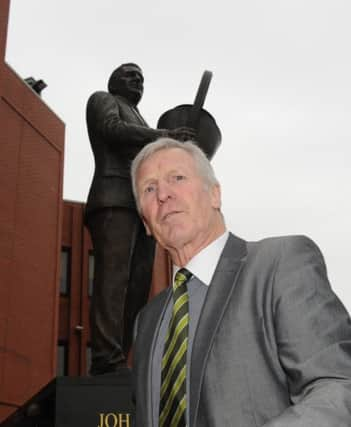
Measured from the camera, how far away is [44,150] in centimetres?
1553

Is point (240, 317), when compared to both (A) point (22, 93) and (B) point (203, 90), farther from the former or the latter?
(A) point (22, 93)

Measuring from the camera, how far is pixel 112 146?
5090 millimetres

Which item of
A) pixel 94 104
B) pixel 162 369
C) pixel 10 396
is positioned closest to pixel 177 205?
pixel 162 369

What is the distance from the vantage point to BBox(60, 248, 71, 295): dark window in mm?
20203

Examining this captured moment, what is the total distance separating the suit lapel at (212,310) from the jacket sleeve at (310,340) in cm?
16

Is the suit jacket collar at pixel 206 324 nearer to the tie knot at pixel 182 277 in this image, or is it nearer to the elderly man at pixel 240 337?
the elderly man at pixel 240 337

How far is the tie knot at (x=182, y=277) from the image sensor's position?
6.45ft

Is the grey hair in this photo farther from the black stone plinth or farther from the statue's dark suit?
the statue's dark suit

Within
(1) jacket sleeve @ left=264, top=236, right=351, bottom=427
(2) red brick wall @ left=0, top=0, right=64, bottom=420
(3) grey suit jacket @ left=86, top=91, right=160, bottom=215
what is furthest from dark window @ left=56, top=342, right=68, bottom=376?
(1) jacket sleeve @ left=264, top=236, right=351, bottom=427

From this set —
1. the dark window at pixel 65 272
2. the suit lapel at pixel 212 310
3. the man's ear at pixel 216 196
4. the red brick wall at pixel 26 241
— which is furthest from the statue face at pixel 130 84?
the dark window at pixel 65 272

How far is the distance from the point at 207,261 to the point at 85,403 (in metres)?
2.09

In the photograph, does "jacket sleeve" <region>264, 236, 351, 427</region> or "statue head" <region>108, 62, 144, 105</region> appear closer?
"jacket sleeve" <region>264, 236, 351, 427</region>

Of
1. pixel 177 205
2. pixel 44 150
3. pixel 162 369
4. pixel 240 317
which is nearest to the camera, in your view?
pixel 240 317

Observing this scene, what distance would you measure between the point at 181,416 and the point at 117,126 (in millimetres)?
3587
